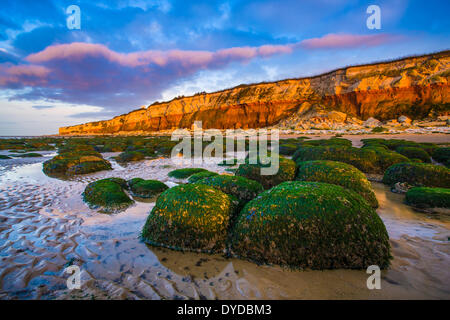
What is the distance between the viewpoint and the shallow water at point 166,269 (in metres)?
1.97

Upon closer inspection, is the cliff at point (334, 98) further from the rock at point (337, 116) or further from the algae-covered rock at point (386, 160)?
the algae-covered rock at point (386, 160)

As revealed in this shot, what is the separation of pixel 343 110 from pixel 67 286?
40.9 metres

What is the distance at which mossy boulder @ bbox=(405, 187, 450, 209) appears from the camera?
3688mm

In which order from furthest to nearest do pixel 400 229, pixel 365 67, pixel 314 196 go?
pixel 365 67 → pixel 400 229 → pixel 314 196

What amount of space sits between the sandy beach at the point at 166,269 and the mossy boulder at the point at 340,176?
0.57 metres

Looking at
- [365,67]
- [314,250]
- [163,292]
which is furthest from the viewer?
[365,67]

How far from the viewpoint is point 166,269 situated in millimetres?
2365

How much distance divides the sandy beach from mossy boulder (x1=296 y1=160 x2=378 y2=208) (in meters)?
0.57

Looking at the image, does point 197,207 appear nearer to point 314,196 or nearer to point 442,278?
point 314,196

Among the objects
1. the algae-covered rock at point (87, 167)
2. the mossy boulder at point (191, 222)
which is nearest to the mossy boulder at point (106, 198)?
the mossy boulder at point (191, 222)

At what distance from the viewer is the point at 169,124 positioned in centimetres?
5869

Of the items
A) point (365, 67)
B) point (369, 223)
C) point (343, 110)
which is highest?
point (365, 67)
